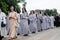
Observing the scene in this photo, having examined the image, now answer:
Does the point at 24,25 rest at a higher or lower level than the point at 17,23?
lower

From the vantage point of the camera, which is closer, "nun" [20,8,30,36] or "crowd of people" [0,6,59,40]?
"crowd of people" [0,6,59,40]

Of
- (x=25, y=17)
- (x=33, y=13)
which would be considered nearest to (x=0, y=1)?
(x=33, y=13)

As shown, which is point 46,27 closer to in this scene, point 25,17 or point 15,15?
point 25,17

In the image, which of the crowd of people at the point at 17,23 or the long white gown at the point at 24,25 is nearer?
the crowd of people at the point at 17,23

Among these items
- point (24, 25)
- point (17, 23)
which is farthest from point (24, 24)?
point (17, 23)

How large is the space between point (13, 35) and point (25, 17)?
373 centimetres

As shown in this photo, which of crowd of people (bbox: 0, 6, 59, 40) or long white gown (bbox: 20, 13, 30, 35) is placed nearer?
crowd of people (bbox: 0, 6, 59, 40)

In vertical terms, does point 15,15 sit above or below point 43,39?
above

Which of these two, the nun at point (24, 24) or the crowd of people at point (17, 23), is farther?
the nun at point (24, 24)

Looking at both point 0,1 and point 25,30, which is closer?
point 25,30

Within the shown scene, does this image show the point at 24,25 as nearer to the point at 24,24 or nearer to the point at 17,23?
the point at 24,24

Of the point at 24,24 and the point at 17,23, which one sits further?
the point at 24,24

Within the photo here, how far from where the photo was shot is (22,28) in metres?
20.8

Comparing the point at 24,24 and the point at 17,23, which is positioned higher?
the point at 17,23
